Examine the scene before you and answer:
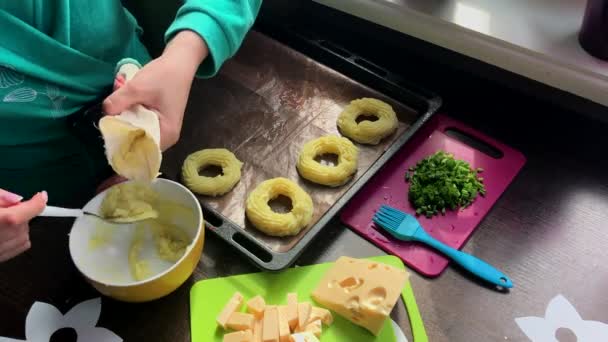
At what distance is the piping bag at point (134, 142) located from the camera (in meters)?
0.52

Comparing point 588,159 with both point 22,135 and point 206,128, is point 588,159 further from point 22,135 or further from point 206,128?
point 22,135

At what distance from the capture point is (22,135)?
0.67 meters

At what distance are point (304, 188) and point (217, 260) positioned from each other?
17 centimetres

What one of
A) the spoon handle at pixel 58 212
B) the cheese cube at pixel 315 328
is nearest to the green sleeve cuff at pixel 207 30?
the spoon handle at pixel 58 212

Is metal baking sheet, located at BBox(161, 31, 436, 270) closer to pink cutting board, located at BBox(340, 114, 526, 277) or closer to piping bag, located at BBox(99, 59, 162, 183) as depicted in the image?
pink cutting board, located at BBox(340, 114, 526, 277)

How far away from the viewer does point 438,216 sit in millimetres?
730

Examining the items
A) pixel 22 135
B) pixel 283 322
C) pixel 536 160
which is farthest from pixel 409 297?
pixel 22 135

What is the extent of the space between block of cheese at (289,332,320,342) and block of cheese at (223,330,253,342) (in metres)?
0.05

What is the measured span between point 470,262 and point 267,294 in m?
0.26

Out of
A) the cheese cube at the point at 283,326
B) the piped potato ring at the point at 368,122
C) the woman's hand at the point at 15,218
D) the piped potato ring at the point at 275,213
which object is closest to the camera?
the woman's hand at the point at 15,218

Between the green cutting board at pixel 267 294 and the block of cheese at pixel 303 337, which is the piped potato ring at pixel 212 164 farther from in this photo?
the block of cheese at pixel 303 337

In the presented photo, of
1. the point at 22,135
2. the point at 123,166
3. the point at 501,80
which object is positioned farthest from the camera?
the point at 501,80

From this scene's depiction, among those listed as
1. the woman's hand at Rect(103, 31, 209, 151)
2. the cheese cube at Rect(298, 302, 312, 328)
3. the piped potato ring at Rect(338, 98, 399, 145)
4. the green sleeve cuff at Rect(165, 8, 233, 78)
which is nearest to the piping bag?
the woman's hand at Rect(103, 31, 209, 151)

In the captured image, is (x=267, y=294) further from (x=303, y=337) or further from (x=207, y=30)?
(x=207, y=30)
